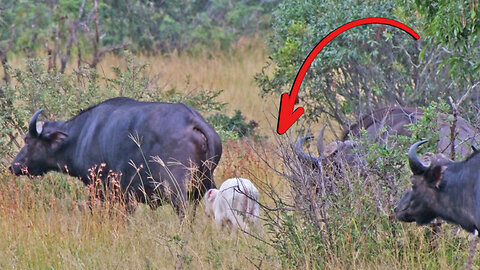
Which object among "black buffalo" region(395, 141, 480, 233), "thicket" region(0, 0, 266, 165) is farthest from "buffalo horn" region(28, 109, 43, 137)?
"black buffalo" region(395, 141, 480, 233)

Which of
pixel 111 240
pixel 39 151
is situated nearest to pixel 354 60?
pixel 39 151

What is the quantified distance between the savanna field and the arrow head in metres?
0.19

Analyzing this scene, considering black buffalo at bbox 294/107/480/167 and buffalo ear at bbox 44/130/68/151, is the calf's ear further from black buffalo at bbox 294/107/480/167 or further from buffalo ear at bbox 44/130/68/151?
buffalo ear at bbox 44/130/68/151

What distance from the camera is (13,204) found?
352 inches

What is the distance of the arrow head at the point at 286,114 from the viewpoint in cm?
1065

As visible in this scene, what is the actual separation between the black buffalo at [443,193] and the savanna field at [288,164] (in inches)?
13.8

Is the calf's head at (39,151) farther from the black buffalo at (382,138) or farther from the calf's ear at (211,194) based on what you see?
the black buffalo at (382,138)

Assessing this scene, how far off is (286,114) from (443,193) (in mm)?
4973

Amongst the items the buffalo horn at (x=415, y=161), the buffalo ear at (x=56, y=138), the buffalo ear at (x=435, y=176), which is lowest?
the buffalo ear at (x=56, y=138)

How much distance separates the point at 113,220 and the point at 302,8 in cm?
517

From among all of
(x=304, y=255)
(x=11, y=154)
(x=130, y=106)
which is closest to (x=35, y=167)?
(x=11, y=154)

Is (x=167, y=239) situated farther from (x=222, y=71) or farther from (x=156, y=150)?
(x=222, y=71)

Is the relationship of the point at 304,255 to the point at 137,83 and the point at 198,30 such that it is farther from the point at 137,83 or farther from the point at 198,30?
the point at 198,30

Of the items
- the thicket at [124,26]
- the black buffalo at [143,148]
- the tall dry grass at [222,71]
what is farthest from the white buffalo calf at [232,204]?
the tall dry grass at [222,71]
